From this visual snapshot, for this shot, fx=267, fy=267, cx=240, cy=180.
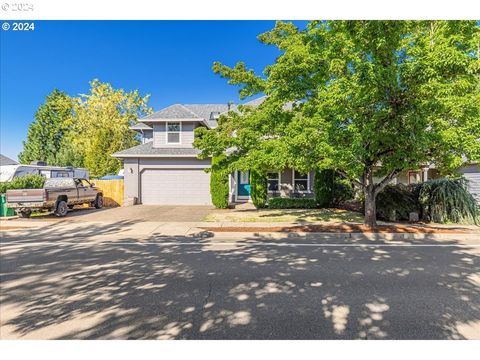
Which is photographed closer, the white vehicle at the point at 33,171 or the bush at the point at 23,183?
the bush at the point at 23,183

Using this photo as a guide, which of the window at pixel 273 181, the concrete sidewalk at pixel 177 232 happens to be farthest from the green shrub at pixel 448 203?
the window at pixel 273 181

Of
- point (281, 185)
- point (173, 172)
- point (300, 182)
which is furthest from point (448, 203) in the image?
point (173, 172)

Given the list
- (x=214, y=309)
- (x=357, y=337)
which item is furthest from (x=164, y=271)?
(x=357, y=337)

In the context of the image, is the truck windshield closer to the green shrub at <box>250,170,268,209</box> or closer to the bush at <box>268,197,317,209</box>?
the green shrub at <box>250,170,268,209</box>

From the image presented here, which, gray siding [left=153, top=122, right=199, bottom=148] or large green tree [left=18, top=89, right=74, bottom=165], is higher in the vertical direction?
large green tree [left=18, top=89, right=74, bottom=165]

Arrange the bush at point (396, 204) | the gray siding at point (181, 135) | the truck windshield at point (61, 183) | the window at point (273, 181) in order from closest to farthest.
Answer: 1. the bush at point (396, 204)
2. the truck windshield at point (61, 183)
3. the gray siding at point (181, 135)
4. the window at point (273, 181)

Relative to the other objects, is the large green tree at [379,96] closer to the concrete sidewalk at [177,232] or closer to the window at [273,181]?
the concrete sidewalk at [177,232]

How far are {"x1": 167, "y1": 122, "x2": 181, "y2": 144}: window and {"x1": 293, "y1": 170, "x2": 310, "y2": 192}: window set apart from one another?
864cm

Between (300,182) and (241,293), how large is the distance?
49.7 feet

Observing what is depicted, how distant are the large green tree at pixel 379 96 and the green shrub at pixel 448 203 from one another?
3.08 m

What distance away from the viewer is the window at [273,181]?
1898 centimetres

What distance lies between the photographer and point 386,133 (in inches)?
319

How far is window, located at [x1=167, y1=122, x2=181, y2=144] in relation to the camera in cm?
1884

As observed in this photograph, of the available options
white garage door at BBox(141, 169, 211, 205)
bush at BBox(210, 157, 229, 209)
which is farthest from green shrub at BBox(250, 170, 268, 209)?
white garage door at BBox(141, 169, 211, 205)
